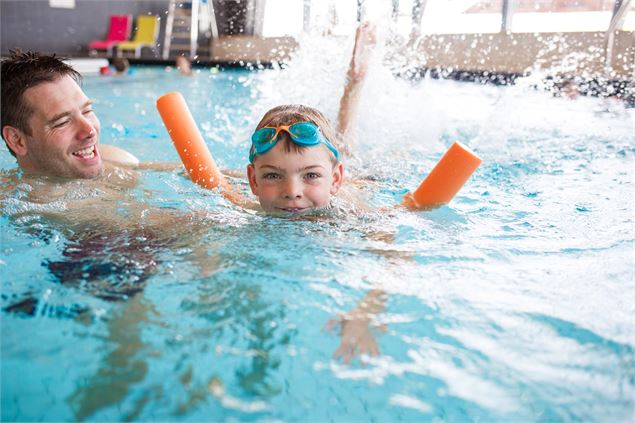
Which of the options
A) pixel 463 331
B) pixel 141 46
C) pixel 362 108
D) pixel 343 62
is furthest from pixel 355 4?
pixel 141 46

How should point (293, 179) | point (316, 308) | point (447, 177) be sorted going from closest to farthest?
point (316, 308), point (293, 179), point (447, 177)

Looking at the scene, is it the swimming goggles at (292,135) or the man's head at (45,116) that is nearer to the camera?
the swimming goggles at (292,135)

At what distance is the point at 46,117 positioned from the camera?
2953 millimetres

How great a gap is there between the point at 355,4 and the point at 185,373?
557cm

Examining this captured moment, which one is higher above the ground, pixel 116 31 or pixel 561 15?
pixel 561 15

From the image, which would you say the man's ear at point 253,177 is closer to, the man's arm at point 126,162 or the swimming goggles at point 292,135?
the swimming goggles at point 292,135

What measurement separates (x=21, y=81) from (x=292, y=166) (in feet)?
5.22

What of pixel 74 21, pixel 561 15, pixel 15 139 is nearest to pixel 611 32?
pixel 561 15

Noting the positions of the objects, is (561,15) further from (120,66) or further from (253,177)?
(253,177)

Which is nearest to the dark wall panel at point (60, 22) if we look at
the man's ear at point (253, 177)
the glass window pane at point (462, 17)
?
the glass window pane at point (462, 17)

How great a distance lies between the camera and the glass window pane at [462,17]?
12.0m

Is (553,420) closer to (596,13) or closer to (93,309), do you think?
(93,309)

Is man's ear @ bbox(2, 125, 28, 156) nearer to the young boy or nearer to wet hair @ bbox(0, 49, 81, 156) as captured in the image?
wet hair @ bbox(0, 49, 81, 156)

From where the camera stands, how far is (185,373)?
153 cm
